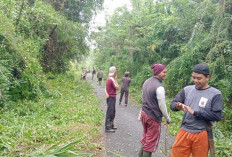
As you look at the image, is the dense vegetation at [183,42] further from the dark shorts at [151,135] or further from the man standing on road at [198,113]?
the man standing on road at [198,113]

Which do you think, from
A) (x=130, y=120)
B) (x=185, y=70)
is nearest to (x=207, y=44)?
(x=185, y=70)

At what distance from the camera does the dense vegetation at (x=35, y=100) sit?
414cm

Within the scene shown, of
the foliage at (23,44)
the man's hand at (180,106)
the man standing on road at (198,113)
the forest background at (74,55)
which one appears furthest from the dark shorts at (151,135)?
the foliage at (23,44)

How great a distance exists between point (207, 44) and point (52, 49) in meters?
11.7

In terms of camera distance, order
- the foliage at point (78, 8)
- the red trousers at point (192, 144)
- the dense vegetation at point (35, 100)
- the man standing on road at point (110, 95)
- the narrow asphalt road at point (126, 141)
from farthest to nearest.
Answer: the foliage at point (78, 8) < the man standing on road at point (110, 95) < the narrow asphalt road at point (126, 141) < the dense vegetation at point (35, 100) < the red trousers at point (192, 144)

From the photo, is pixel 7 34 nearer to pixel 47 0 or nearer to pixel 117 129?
pixel 117 129

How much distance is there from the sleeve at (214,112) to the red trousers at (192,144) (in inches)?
10.5

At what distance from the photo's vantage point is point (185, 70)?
34.1ft

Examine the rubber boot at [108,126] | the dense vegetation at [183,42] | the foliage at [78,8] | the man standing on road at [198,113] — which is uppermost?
the foliage at [78,8]

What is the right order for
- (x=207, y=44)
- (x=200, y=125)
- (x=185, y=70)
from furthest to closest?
(x=185, y=70) → (x=207, y=44) → (x=200, y=125)

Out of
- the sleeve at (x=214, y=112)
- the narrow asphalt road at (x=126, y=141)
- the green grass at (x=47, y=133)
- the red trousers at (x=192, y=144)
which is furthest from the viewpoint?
the narrow asphalt road at (x=126, y=141)

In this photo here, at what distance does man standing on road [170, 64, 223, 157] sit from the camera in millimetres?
2808

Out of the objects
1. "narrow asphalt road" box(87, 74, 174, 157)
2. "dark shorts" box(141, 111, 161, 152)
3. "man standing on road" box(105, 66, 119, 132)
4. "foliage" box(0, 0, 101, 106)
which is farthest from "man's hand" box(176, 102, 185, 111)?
"foliage" box(0, 0, 101, 106)

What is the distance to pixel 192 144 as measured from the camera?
296cm
